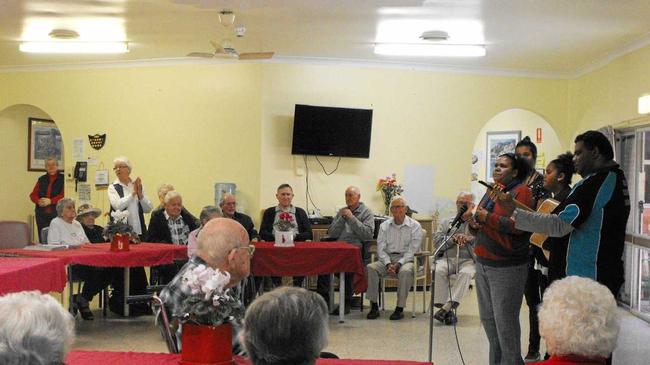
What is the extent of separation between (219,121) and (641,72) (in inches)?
195

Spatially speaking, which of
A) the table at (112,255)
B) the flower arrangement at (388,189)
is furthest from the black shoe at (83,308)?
the flower arrangement at (388,189)

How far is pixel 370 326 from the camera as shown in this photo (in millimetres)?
7266

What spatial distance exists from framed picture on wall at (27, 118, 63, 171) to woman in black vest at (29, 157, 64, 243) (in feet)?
4.01

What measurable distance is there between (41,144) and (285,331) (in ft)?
34.7

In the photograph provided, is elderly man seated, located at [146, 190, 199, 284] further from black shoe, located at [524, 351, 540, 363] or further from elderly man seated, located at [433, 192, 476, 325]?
black shoe, located at [524, 351, 540, 363]

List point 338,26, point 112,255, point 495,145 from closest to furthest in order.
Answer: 1. point 112,255
2. point 338,26
3. point 495,145

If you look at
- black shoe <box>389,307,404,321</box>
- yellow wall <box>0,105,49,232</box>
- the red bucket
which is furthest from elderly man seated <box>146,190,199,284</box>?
the red bucket

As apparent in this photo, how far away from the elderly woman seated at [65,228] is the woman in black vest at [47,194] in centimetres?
309

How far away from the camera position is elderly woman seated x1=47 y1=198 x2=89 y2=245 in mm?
7160

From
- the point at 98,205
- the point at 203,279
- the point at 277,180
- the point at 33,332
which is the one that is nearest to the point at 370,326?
the point at 277,180

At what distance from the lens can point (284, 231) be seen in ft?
24.3

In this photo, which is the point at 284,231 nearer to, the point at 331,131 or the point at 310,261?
the point at 310,261

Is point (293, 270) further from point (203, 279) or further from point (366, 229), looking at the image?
point (203, 279)

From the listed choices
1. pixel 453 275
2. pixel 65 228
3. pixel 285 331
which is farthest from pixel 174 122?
pixel 285 331
